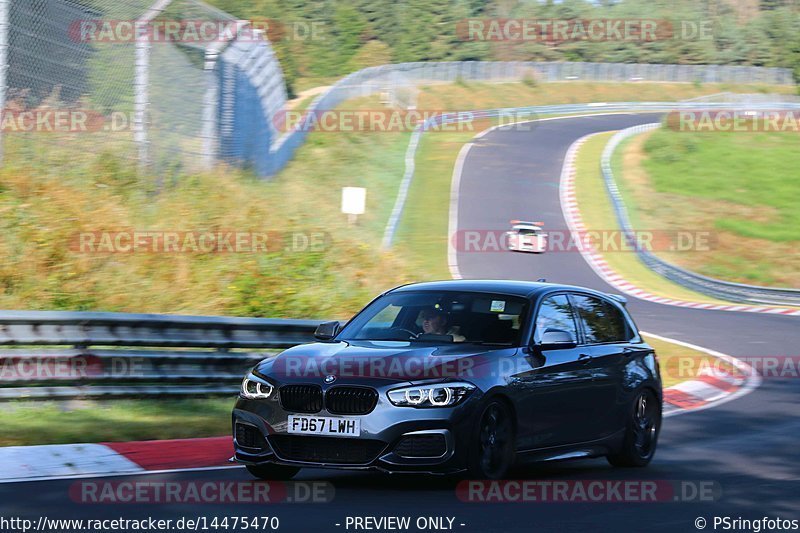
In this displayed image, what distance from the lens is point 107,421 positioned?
34.1ft

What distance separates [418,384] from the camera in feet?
25.1

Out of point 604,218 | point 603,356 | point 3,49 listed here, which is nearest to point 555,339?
point 603,356

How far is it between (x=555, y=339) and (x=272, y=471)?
2.22 meters

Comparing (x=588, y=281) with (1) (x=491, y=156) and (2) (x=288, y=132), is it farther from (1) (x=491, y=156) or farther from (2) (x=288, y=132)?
(1) (x=491, y=156)

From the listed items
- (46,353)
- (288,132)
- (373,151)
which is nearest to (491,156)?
(373,151)

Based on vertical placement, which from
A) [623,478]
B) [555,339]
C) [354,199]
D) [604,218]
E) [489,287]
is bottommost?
[623,478]

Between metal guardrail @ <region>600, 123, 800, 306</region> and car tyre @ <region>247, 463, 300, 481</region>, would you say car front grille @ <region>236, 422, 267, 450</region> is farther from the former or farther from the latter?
metal guardrail @ <region>600, 123, 800, 306</region>

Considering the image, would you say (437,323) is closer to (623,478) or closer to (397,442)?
(397,442)

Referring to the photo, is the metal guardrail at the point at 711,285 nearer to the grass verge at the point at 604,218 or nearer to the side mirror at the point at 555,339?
the grass verge at the point at 604,218

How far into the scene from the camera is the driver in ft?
28.2

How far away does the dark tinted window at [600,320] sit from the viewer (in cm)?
965

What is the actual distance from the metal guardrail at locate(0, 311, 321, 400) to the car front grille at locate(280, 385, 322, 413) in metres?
3.43

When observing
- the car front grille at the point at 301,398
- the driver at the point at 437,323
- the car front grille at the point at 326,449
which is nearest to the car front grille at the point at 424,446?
the car front grille at the point at 326,449

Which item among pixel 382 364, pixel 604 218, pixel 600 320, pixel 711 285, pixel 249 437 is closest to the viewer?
pixel 382 364
